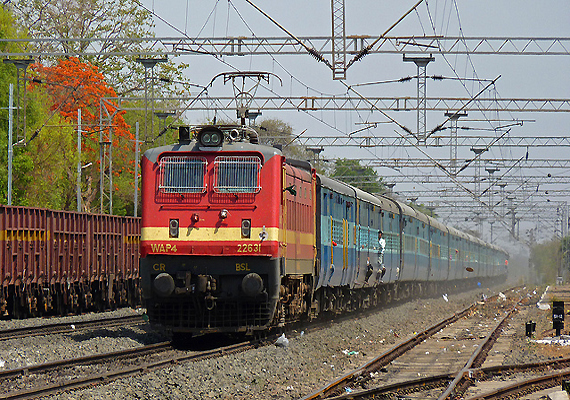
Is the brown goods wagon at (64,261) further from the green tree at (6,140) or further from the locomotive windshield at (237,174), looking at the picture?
the green tree at (6,140)

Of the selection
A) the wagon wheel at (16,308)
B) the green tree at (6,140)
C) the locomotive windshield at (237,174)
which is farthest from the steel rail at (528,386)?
the green tree at (6,140)

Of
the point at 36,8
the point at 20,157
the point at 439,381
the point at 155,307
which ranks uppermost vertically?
the point at 36,8

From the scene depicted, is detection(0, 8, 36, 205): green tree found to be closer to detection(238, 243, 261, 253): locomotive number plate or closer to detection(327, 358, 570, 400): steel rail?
detection(238, 243, 261, 253): locomotive number plate

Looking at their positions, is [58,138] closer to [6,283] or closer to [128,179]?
[128,179]

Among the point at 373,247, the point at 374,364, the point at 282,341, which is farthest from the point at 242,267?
the point at 373,247

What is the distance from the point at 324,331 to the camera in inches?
732

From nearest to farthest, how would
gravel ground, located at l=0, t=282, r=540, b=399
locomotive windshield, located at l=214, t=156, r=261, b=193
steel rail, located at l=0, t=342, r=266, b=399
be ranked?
1. steel rail, located at l=0, t=342, r=266, b=399
2. gravel ground, located at l=0, t=282, r=540, b=399
3. locomotive windshield, located at l=214, t=156, r=261, b=193

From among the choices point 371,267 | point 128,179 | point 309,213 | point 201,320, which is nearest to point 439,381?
point 201,320

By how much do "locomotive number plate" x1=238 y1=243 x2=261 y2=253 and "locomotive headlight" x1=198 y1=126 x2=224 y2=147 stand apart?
1.76 m

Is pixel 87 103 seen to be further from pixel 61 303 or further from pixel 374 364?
pixel 374 364

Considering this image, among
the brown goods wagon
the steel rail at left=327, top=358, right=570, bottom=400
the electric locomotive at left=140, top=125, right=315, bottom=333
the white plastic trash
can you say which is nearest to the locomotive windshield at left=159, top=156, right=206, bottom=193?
the electric locomotive at left=140, top=125, right=315, bottom=333

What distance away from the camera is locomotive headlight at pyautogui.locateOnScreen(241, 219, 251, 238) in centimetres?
1404

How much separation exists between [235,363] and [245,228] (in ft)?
8.19

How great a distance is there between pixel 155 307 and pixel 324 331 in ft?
17.2
